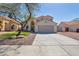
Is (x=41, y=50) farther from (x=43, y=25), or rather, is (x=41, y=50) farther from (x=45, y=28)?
(x=43, y=25)

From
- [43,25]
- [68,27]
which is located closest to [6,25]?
[43,25]

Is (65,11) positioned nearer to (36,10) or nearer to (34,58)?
(36,10)

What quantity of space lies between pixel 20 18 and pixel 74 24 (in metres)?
12.9

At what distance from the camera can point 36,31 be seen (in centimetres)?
2392

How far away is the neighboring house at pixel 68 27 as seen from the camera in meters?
24.8

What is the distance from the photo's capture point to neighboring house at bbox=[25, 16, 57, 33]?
22809 mm

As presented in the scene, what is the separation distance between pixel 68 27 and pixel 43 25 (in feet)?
15.5

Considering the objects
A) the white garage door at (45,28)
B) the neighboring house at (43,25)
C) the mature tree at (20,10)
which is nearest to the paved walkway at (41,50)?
the mature tree at (20,10)

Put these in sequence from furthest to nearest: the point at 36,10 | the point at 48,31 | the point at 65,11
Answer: the point at 48,31
the point at 65,11
the point at 36,10

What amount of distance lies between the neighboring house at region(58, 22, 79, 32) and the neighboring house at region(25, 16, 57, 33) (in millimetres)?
1208

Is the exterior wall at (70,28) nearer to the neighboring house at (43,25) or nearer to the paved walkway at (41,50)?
the neighboring house at (43,25)

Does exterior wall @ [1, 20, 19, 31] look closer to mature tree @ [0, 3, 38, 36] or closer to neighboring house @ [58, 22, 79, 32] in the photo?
mature tree @ [0, 3, 38, 36]

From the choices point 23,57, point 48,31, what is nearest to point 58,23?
point 48,31

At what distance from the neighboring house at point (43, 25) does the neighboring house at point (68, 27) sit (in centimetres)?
121
